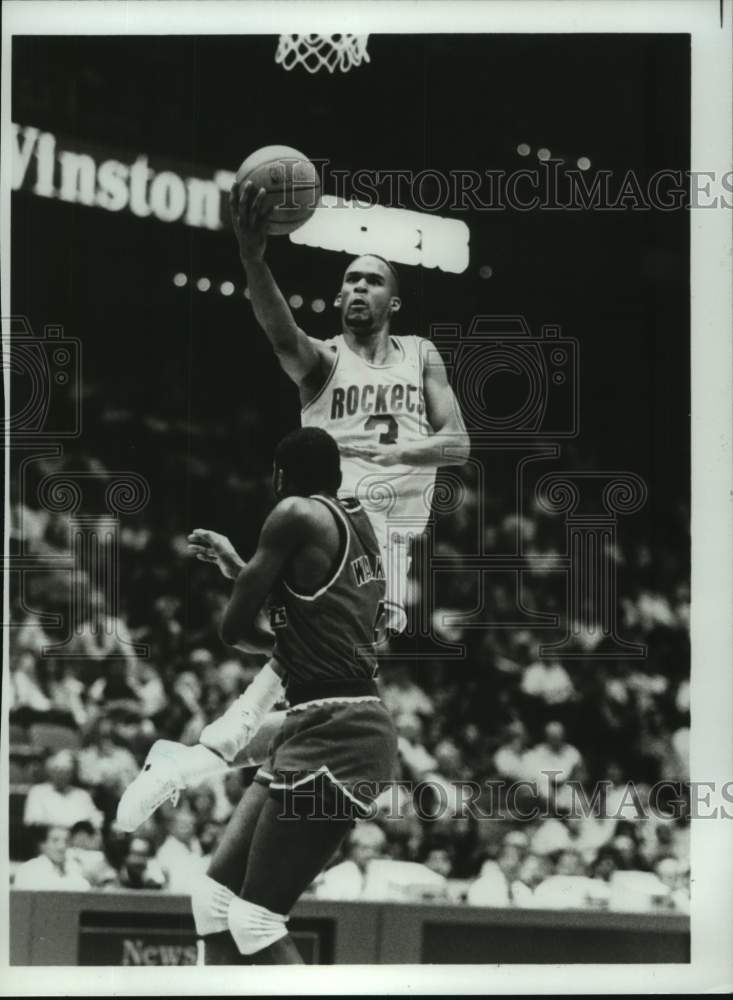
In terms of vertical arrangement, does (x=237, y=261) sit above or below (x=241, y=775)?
above

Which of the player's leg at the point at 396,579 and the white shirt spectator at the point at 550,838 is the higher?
the player's leg at the point at 396,579

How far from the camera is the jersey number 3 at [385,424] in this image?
226 inches

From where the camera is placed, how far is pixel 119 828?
5.64 metres

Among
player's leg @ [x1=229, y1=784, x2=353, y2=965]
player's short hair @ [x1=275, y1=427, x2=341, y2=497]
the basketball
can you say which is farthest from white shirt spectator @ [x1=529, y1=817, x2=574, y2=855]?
the basketball

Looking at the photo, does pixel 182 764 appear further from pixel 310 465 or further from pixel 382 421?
pixel 382 421

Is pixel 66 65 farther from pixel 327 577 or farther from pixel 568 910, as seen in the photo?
pixel 568 910

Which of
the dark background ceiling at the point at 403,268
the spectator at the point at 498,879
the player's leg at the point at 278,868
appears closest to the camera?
the player's leg at the point at 278,868

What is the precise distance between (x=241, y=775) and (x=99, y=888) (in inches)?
28.2

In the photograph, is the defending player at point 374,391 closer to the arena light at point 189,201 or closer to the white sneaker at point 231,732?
the arena light at point 189,201

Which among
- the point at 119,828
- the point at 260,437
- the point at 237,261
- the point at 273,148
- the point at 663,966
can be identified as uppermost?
the point at 273,148

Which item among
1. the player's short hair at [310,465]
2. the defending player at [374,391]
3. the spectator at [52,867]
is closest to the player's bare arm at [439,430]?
the defending player at [374,391]

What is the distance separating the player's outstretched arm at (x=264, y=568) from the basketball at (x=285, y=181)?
1122 mm

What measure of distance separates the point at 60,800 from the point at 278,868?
914 mm

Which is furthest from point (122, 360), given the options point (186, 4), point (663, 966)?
point (663, 966)
